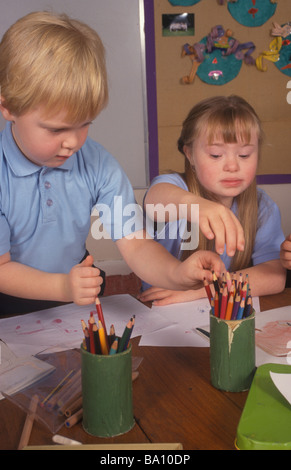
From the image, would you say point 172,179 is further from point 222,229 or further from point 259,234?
point 222,229

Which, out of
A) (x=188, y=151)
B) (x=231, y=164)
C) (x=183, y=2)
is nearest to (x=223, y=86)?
(x=183, y=2)

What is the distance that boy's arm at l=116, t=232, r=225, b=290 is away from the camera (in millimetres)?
818

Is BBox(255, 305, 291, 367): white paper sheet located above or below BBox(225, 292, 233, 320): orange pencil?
below

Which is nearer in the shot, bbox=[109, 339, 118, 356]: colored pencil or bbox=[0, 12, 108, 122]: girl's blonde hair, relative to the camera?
bbox=[109, 339, 118, 356]: colored pencil

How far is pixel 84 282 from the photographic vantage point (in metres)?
0.75

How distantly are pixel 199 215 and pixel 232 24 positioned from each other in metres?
1.93

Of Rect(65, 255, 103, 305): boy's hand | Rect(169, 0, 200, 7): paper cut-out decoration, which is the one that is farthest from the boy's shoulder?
Rect(169, 0, 200, 7): paper cut-out decoration

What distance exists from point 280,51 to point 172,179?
5.13ft

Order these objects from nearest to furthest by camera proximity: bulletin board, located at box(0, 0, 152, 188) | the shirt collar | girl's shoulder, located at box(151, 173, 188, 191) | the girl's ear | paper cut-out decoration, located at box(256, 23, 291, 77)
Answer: the shirt collar, girl's shoulder, located at box(151, 173, 188, 191), the girl's ear, bulletin board, located at box(0, 0, 152, 188), paper cut-out decoration, located at box(256, 23, 291, 77)

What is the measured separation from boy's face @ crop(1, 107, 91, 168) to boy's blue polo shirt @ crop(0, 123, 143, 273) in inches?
5.9

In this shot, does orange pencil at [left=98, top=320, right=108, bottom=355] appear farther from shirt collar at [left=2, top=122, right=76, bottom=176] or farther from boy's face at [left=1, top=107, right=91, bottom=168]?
shirt collar at [left=2, top=122, right=76, bottom=176]

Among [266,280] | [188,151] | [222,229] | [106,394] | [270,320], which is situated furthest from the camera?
[188,151]

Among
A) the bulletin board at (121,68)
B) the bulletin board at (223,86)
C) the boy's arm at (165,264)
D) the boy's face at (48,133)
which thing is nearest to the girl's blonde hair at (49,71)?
the boy's face at (48,133)

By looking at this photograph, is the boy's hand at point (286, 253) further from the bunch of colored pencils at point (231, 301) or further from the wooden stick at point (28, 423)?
the wooden stick at point (28, 423)
